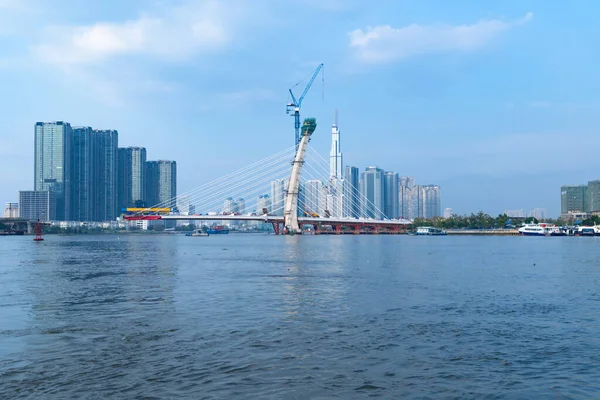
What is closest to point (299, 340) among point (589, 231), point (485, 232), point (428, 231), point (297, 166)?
point (297, 166)

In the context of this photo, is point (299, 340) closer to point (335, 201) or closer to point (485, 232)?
point (485, 232)

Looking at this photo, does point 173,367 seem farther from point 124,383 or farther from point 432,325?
point 432,325

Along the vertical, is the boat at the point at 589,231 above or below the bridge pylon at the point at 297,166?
below

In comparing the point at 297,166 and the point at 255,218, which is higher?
the point at 297,166

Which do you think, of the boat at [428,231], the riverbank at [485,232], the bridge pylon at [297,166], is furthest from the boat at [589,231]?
the bridge pylon at [297,166]

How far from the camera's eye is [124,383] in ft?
35.5

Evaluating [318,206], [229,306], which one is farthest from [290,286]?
[318,206]

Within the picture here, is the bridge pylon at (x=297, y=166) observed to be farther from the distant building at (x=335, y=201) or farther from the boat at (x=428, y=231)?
the boat at (x=428, y=231)

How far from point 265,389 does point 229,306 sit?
389 inches

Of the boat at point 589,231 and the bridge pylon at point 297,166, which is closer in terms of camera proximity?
the bridge pylon at point 297,166

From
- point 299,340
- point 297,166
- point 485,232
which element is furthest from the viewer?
point 485,232

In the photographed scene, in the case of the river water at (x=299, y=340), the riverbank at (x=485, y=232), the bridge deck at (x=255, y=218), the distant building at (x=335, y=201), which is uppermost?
the distant building at (x=335, y=201)

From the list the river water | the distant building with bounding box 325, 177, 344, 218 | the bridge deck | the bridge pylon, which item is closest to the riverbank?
the bridge deck

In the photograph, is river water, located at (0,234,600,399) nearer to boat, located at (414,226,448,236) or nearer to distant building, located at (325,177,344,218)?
boat, located at (414,226,448,236)
